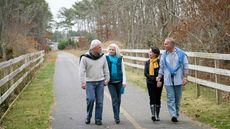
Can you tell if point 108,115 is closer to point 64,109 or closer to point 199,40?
point 64,109

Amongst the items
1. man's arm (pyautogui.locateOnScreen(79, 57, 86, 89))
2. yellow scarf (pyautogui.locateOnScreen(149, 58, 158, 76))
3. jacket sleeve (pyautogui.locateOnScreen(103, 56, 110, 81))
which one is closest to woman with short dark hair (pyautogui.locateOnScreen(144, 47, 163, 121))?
yellow scarf (pyautogui.locateOnScreen(149, 58, 158, 76))

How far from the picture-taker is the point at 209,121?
32.9 feet

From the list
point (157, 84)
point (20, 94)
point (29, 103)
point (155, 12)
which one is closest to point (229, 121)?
point (157, 84)

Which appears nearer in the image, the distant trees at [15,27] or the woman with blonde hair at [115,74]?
the woman with blonde hair at [115,74]

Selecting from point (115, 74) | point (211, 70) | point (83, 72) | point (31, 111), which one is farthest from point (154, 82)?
point (31, 111)

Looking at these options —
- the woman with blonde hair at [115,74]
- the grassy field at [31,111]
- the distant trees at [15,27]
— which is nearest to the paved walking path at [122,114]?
the grassy field at [31,111]

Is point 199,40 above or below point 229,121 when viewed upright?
above

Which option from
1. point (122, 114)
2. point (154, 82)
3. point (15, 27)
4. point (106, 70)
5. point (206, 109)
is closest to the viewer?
point (106, 70)

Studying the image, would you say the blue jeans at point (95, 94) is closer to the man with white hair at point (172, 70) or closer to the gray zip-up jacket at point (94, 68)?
the gray zip-up jacket at point (94, 68)

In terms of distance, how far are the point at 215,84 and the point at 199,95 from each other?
1920 millimetres

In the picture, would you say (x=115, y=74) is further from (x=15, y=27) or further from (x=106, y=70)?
(x=15, y=27)

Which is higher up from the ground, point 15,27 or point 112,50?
point 15,27

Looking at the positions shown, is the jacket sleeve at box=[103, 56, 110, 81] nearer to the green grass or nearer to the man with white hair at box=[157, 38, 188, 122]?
the man with white hair at box=[157, 38, 188, 122]

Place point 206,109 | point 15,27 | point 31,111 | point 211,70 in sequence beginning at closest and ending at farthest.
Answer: point 206,109
point 31,111
point 211,70
point 15,27
